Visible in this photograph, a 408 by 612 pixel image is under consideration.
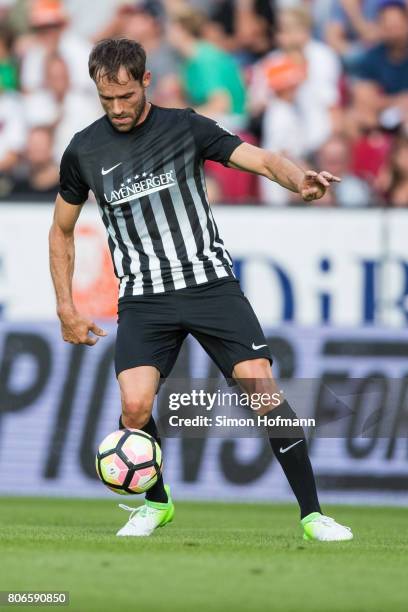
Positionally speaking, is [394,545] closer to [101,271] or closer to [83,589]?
[83,589]

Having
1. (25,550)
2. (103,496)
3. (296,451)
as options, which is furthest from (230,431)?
(25,550)

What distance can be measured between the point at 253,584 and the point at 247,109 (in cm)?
889

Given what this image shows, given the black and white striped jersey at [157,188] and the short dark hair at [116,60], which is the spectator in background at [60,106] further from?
the short dark hair at [116,60]

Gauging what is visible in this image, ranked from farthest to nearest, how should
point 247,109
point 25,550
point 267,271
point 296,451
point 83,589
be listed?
1. point 247,109
2. point 267,271
3. point 296,451
4. point 25,550
5. point 83,589

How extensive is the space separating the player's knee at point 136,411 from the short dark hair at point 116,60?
150 centimetres

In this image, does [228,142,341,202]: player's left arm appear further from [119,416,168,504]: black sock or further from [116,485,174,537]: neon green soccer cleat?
[116,485,174,537]: neon green soccer cleat

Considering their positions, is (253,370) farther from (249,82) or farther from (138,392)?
(249,82)

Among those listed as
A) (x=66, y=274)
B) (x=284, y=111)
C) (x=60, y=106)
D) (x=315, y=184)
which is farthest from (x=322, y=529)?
(x=60, y=106)

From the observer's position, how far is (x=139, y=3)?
47.5ft

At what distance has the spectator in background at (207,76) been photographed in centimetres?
1349

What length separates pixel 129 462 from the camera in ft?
21.7

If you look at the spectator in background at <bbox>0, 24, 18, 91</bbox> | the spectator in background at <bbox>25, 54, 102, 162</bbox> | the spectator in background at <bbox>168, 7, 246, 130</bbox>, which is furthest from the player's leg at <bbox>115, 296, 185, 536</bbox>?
the spectator in background at <bbox>0, 24, 18, 91</bbox>

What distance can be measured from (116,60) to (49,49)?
24.2 ft

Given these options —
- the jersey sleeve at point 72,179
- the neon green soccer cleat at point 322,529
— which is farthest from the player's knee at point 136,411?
the jersey sleeve at point 72,179
